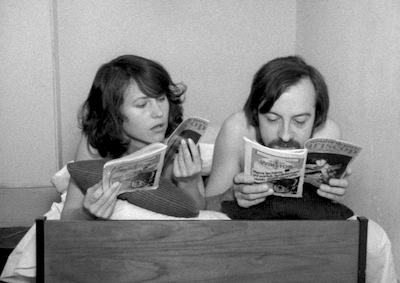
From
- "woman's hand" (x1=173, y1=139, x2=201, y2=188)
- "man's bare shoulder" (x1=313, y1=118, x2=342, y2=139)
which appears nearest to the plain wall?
"man's bare shoulder" (x1=313, y1=118, x2=342, y2=139)

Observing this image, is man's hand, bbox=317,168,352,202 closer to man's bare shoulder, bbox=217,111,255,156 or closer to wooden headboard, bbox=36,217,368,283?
wooden headboard, bbox=36,217,368,283

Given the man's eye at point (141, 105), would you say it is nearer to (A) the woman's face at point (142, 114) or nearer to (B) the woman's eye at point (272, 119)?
(A) the woman's face at point (142, 114)

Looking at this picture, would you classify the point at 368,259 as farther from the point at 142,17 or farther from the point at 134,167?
the point at 142,17

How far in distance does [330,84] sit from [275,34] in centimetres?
96

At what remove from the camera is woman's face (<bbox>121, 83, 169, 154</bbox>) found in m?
1.93

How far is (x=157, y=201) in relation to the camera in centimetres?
165

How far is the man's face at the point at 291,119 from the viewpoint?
6.00 ft

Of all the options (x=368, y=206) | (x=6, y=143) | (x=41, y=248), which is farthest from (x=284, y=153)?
(x=6, y=143)

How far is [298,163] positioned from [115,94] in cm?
74

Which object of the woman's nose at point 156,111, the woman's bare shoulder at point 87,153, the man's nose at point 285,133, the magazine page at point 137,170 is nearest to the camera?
the magazine page at point 137,170

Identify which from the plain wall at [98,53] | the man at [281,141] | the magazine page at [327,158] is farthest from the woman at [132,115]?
the plain wall at [98,53]

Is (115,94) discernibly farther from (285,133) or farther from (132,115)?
(285,133)

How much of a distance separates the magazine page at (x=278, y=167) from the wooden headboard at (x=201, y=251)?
0.59ft

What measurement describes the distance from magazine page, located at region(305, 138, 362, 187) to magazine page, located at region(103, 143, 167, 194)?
1.50 feet
